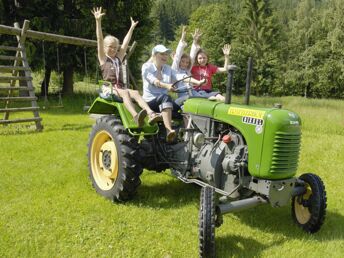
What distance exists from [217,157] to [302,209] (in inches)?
44.7

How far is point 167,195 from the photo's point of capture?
17.4 ft

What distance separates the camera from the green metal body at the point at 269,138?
149 inches

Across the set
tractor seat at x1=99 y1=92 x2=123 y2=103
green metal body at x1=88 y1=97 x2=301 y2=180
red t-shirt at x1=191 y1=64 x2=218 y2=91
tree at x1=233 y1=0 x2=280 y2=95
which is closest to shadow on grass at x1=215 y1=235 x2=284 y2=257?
green metal body at x1=88 y1=97 x2=301 y2=180

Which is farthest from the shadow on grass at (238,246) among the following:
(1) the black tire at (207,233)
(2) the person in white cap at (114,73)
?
(2) the person in white cap at (114,73)

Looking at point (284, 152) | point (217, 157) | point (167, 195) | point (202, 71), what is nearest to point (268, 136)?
point (284, 152)

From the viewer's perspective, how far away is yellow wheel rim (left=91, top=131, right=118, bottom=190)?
197 inches

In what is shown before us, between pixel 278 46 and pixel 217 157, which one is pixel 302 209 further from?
pixel 278 46

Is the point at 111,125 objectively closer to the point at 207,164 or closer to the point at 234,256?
the point at 207,164

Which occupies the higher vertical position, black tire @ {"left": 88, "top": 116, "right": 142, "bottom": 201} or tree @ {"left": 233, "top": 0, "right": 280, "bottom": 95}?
tree @ {"left": 233, "top": 0, "right": 280, "bottom": 95}

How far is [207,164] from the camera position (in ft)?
14.3

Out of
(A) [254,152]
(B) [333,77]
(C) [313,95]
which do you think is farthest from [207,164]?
(C) [313,95]

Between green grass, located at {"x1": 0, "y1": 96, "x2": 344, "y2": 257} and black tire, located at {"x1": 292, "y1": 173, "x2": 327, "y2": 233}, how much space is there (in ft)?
0.34

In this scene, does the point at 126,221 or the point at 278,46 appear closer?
the point at 126,221

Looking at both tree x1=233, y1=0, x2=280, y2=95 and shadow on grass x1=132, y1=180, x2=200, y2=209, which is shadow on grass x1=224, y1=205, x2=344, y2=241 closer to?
shadow on grass x1=132, y1=180, x2=200, y2=209
